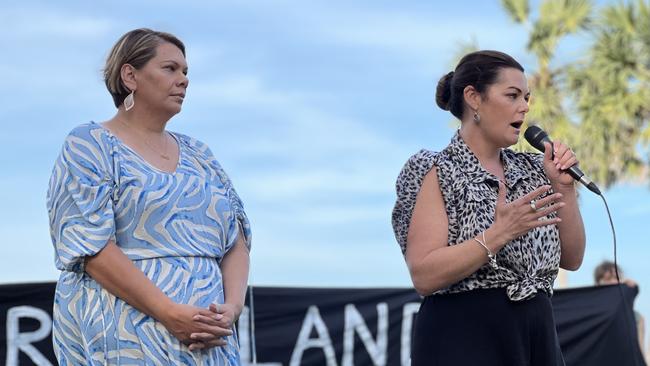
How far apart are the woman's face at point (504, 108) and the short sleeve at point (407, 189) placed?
0.66ft

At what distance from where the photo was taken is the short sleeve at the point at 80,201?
2994mm

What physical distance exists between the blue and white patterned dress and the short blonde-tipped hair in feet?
0.54

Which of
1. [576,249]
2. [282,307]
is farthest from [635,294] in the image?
[576,249]

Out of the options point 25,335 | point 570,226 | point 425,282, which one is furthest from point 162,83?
point 25,335

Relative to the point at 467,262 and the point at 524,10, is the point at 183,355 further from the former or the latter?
the point at 524,10

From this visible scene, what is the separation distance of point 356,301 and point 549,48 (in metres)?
12.5

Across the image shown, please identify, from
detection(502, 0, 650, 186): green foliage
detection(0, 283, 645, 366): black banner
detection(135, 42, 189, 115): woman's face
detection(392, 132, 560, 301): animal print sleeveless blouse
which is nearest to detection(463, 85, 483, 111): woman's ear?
detection(392, 132, 560, 301): animal print sleeveless blouse

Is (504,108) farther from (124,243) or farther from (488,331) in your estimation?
(124,243)

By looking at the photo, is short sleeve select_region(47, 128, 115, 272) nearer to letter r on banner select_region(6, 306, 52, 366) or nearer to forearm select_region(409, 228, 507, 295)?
forearm select_region(409, 228, 507, 295)

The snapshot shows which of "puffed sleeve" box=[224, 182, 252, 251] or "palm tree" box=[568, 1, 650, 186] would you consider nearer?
"puffed sleeve" box=[224, 182, 252, 251]

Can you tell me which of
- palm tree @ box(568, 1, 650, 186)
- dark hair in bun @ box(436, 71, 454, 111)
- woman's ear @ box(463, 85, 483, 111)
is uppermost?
palm tree @ box(568, 1, 650, 186)

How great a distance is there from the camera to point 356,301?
7266 millimetres

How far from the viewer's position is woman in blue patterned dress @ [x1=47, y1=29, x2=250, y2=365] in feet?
9.82

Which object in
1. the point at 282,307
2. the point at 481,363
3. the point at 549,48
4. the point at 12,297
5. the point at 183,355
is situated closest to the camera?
the point at 183,355
